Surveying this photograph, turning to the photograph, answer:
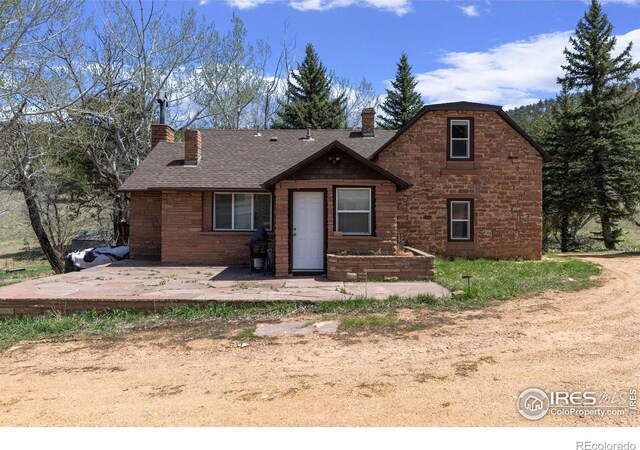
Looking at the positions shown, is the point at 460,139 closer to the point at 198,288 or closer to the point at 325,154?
the point at 325,154

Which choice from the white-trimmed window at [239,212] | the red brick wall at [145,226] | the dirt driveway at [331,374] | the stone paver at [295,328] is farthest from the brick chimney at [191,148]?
the stone paver at [295,328]

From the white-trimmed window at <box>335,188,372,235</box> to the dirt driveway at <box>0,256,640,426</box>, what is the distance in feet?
15.9

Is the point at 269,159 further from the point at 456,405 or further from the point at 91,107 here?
the point at 456,405

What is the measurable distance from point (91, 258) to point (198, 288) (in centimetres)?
773

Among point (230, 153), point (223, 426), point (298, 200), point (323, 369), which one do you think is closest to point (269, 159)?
point (230, 153)

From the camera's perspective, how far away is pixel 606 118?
25.3 metres

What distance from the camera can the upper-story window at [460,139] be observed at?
16.1 metres

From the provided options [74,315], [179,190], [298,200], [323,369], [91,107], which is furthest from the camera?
[91,107]

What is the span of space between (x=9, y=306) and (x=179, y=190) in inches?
267

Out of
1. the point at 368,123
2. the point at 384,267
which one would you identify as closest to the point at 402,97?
the point at 368,123

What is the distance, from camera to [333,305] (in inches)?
349

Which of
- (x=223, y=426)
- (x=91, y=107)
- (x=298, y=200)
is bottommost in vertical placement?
(x=223, y=426)

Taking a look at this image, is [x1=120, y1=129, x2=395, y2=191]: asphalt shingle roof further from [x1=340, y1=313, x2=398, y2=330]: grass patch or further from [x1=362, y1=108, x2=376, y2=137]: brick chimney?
[x1=340, y1=313, x2=398, y2=330]: grass patch

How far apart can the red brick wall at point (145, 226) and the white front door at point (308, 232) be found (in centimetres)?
618
